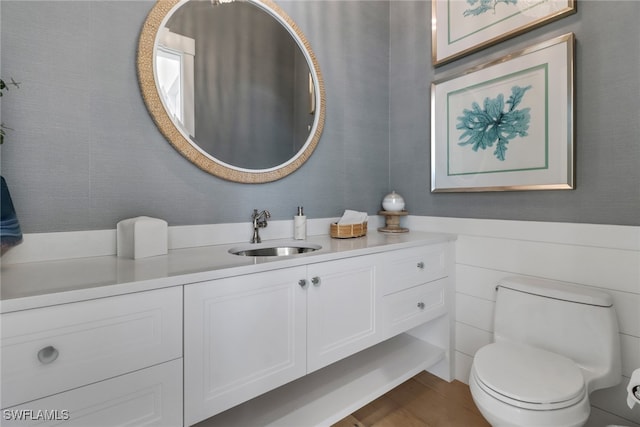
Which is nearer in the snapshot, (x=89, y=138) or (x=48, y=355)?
(x=48, y=355)

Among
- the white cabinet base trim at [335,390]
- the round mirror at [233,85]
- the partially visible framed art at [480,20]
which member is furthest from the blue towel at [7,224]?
the partially visible framed art at [480,20]

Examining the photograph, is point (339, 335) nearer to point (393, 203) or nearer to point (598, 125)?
point (393, 203)

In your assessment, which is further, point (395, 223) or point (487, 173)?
point (395, 223)

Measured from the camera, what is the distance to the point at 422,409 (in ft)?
4.78

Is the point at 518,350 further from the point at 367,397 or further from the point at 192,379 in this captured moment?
the point at 192,379

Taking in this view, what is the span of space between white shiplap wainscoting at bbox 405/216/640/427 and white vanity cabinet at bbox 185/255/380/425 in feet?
2.46

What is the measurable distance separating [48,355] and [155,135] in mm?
850

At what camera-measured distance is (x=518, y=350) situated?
1178mm

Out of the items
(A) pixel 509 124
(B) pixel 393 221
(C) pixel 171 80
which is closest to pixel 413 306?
(B) pixel 393 221

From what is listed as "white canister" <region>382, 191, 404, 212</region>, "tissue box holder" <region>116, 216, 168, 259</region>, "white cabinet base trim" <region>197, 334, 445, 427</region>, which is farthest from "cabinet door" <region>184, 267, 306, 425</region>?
"white canister" <region>382, 191, 404, 212</region>

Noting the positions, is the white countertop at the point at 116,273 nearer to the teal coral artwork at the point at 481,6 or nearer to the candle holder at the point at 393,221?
the candle holder at the point at 393,221

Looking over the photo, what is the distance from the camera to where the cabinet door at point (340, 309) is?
1062 mm

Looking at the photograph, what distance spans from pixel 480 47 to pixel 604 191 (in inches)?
37.1

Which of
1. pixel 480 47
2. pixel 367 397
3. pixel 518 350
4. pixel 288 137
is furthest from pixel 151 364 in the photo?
pixel 480 47
